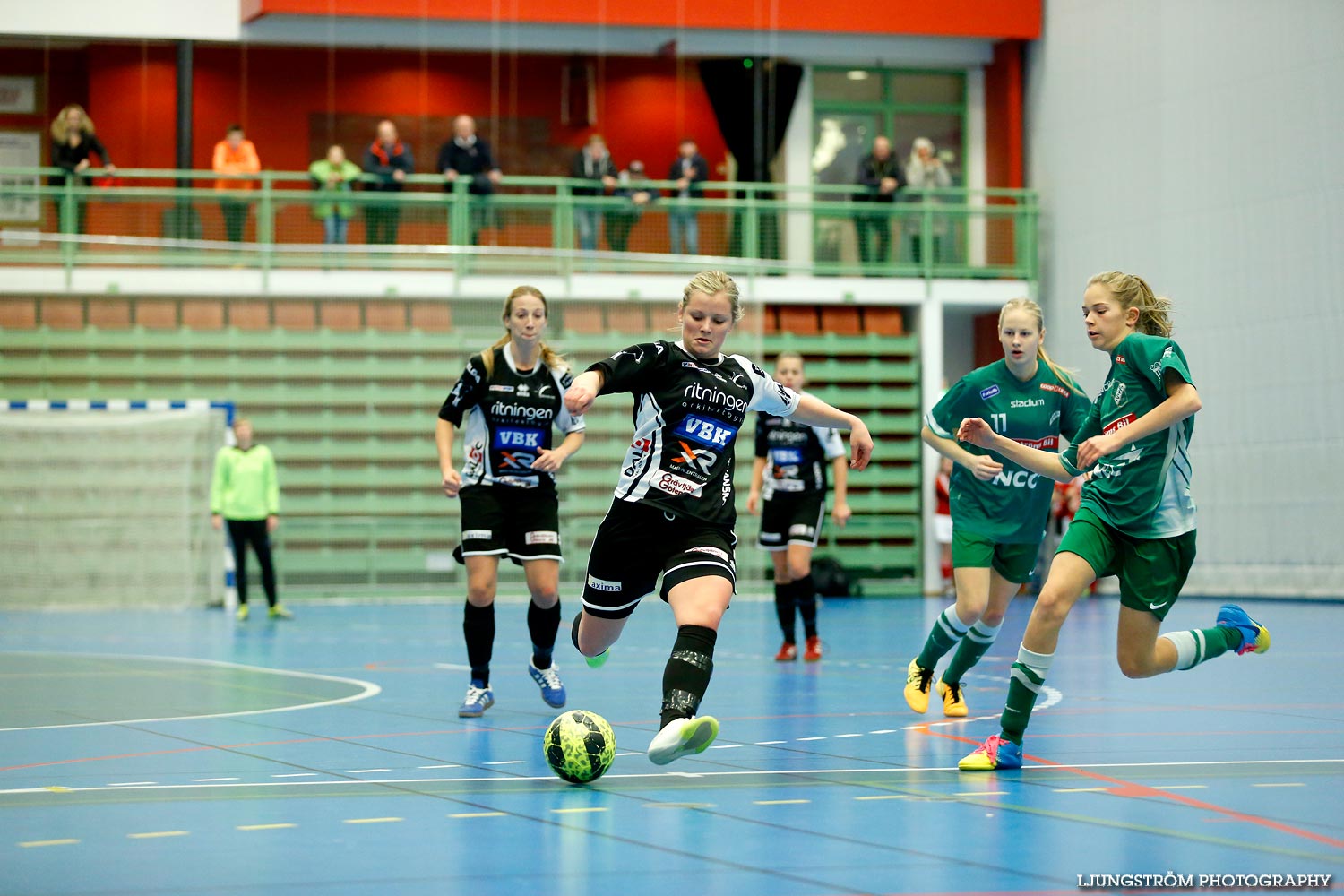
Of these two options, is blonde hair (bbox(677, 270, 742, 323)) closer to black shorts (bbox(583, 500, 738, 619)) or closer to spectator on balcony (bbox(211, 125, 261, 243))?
black shorts (bbox(583, 500, 738, 619))

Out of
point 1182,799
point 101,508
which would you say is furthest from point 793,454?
point 101,508

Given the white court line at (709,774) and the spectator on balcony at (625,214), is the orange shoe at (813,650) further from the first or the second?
the spectator on balcony at (625,214)

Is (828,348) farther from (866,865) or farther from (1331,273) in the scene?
(866,865)

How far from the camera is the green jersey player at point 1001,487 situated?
863 centimetres

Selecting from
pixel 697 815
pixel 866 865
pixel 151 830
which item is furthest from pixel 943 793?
pixel 151 830

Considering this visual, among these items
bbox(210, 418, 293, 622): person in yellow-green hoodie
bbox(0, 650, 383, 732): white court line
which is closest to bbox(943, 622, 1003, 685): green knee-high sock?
bbox(0, 650, 383, 732): white court line

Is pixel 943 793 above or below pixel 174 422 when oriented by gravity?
below

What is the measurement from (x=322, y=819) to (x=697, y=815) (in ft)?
4.15

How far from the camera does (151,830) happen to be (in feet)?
18.1

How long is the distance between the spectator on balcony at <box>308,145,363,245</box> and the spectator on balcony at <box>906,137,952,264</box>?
26.2 ft

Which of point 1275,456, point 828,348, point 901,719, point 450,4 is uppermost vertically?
point 450,4

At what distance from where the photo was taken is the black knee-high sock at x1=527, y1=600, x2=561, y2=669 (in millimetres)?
9312

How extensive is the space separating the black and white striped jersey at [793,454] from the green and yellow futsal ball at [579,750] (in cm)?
669

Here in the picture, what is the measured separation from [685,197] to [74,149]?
8.06 meters
